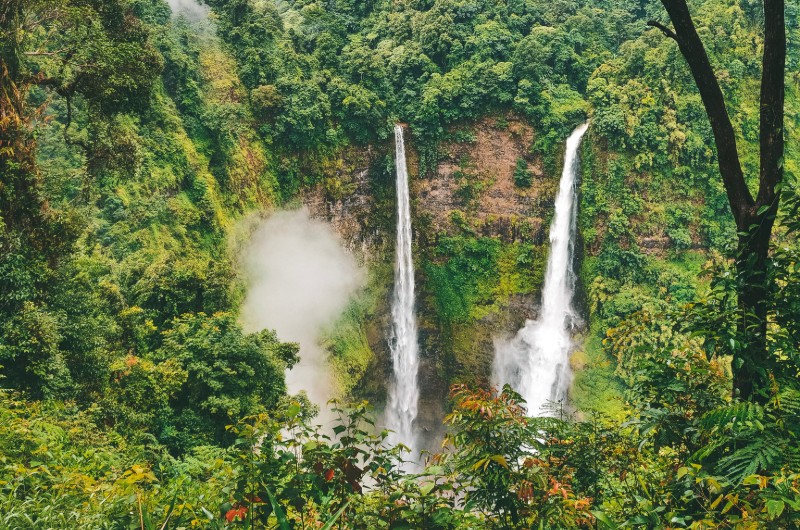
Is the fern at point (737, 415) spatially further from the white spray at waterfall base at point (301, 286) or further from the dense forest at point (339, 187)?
the white spray at waterfall base at point (301, 286)

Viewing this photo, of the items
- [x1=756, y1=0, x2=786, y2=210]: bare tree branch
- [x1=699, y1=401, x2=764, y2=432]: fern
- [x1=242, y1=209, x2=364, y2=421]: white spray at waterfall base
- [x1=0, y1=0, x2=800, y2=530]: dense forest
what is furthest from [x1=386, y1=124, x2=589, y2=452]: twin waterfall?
[x1=699, y1=401, x2=764, y2=432]: fern

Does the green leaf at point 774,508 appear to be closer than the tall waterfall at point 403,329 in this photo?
Yes

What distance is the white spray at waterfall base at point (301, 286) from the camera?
2052cm

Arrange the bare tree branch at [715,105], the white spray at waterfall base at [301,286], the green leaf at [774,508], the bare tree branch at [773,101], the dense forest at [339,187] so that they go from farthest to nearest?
the white spray at waterfall base at [301,286] < the dense forest at [339,187] < the bare tree branch at [715,105] < the bare tree branch at [773,101] < the green leaf at [774,508]

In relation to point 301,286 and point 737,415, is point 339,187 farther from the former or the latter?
point 737,415

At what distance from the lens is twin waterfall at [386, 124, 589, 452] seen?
22.3 metres

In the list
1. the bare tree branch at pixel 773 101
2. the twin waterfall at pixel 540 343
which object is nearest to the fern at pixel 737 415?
the bare tree branch at pixel 773 101

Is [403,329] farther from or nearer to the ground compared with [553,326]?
nearer to the ground

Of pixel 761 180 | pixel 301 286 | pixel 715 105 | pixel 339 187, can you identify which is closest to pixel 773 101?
pixel 715 105

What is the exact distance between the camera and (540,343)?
74.6 ft

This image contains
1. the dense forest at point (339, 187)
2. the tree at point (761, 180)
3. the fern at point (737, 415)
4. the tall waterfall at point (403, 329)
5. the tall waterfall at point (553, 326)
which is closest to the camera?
the fern at point (737, 415)

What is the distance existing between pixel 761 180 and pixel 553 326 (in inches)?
800

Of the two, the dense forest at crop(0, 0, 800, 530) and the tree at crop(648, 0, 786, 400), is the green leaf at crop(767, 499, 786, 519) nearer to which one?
the tree at crop(648, 0, 786, 400)

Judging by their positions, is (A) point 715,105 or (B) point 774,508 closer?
(B) point 774,508
